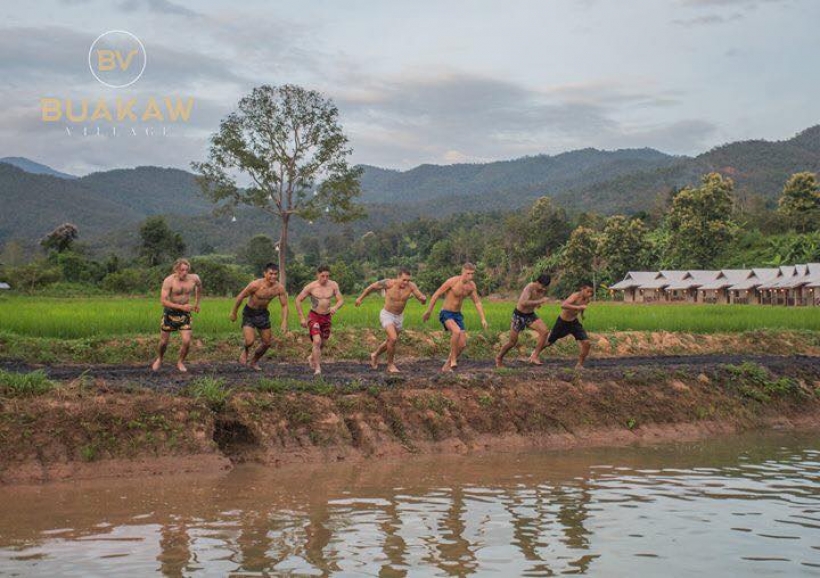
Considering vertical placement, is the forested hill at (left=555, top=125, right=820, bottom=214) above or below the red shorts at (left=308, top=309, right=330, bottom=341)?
above

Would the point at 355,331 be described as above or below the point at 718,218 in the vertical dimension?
below

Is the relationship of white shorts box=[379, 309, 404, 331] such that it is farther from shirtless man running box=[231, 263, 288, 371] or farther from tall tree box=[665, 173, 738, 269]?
tall tree box=[665, 173, 738, 269]

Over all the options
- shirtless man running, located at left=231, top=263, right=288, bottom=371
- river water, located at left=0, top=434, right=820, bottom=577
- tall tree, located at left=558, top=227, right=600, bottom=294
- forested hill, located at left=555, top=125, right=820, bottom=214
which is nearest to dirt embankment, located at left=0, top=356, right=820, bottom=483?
river water, located at left=0, top=434, right=820, bottom=577

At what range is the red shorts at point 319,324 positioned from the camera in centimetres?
1372

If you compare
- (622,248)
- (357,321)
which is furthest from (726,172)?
(357,321)

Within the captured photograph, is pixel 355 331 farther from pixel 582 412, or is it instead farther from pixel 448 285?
pixel 582 412

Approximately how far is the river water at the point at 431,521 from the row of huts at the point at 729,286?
55867mm

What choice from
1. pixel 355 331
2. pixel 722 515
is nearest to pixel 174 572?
pixel 722 515

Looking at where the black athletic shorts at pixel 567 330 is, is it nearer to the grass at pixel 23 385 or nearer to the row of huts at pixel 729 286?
the grass at pixel 23 385

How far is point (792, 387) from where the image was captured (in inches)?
567

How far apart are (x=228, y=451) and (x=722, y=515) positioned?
17.6ft

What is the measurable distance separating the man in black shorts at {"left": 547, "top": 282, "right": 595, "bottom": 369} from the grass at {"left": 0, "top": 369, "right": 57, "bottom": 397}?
9.06m

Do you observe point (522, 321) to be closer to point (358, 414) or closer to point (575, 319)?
point (575, 319)

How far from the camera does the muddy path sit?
1173 centimetres
